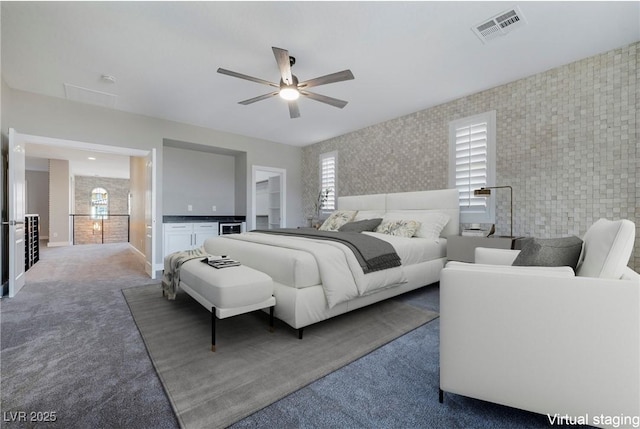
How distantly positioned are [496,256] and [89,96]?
17.3ft

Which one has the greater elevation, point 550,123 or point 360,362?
point 550,123

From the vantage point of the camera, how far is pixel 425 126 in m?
4.37

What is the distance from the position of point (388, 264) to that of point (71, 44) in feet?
12.3

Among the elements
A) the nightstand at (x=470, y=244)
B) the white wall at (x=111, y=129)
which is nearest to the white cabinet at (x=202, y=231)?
the white wall at (x=111, y=129)

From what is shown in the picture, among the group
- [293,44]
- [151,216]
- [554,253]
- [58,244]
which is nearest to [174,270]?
[151,216]

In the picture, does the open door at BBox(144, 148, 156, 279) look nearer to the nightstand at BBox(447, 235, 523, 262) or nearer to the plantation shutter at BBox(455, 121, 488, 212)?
the nightstand at BBox(447, 235, 523, 262)

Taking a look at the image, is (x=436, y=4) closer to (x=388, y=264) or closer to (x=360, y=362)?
(x=388, y=264)

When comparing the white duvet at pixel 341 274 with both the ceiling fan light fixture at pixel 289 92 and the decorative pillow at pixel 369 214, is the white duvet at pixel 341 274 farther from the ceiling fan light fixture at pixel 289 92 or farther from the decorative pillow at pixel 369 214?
the decorative pillow at pixel 369 214

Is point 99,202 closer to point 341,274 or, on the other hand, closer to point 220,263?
point 220,263

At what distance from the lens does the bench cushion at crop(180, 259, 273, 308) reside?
1.93 meters

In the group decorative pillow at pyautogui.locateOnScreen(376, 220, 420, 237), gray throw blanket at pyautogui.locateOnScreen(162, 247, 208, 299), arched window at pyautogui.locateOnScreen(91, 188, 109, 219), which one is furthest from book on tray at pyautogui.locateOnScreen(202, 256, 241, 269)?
arched window at pyautogui.locateOnScreen(91, 188, 109, 219)

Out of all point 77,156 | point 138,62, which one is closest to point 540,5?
point 138,62

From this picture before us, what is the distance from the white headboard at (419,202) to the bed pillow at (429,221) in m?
0.11

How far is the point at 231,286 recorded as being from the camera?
193 centimetres
